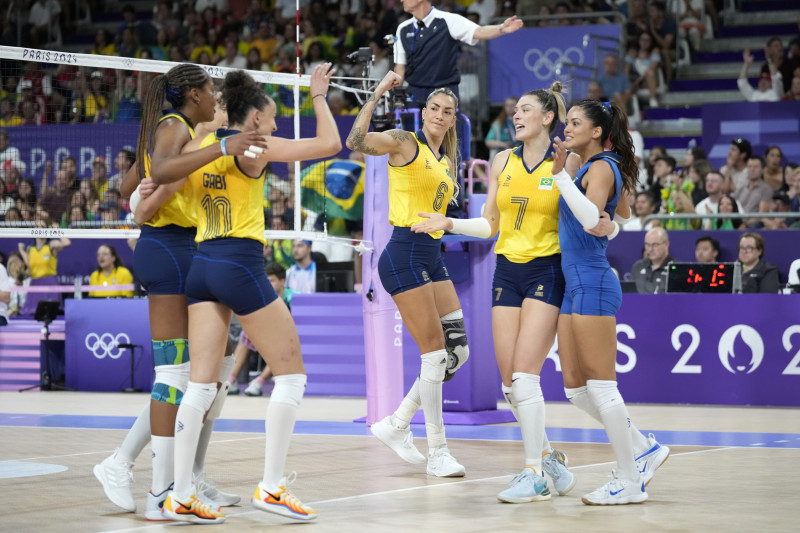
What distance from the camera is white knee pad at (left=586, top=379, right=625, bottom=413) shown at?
566cm

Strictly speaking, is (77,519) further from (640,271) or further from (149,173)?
(640,271)

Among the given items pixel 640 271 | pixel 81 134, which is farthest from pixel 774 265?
pixel 81 134

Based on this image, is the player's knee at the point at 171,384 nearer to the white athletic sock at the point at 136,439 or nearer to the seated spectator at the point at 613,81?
the white athletic sock at the point at 136,439

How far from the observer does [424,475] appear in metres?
6.85

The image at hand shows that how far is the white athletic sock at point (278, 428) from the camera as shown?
17.0 ft

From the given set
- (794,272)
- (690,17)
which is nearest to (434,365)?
(794,272)

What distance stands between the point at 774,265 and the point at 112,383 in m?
7.42

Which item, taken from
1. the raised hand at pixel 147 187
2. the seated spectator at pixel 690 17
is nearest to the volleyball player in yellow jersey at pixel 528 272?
the raised hand at pixel 147 187

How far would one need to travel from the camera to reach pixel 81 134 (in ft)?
48.4

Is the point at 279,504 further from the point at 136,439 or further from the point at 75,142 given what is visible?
the point at 75,142

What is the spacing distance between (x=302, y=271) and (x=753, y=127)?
6.10 m

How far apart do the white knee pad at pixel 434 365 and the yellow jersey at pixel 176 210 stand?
1.86m

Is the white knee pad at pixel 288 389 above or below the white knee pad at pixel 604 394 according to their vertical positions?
above

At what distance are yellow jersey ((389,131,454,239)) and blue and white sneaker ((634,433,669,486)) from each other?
5.76 feet
